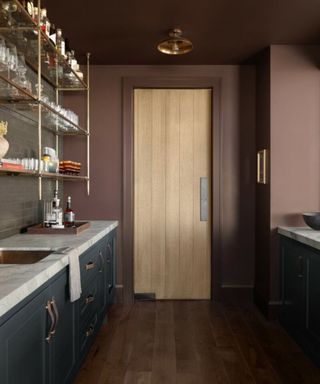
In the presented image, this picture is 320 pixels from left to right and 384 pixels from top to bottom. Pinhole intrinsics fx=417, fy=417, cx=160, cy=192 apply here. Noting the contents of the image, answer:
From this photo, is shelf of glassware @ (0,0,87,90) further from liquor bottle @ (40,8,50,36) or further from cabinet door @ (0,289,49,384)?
cabinet door @ (0,289,49,384)

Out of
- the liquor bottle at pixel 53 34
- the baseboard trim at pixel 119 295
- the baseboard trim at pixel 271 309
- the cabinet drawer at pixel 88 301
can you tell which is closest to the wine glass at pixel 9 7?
the liquor bottle at pixel 53 34

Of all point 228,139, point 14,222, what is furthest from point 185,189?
point 14,222

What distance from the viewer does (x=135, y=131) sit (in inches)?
171

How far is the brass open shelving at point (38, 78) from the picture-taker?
2.37 metres

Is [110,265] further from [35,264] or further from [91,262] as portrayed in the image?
[35,264]

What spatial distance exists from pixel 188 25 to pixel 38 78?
1306mm

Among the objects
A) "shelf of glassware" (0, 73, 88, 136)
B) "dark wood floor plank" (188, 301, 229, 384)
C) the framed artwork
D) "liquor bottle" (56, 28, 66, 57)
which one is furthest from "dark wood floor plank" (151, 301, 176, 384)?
"liquor bottle" (56, 28, 66, 57)

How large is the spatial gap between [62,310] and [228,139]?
2.74 meters

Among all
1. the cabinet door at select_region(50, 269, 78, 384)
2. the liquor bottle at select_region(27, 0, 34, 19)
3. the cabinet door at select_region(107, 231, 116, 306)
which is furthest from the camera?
the cabinet door at select_region(107, 231, 116, 306)

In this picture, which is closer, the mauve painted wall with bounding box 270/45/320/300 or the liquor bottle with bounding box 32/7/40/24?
the liquor bottle with bounding box 32/7/40/24

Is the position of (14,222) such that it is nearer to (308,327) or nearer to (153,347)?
(153,347)

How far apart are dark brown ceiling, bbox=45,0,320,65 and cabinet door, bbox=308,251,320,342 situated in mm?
1764

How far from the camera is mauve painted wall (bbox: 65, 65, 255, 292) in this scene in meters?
4.27

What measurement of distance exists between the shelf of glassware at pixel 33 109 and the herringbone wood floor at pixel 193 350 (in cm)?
175
